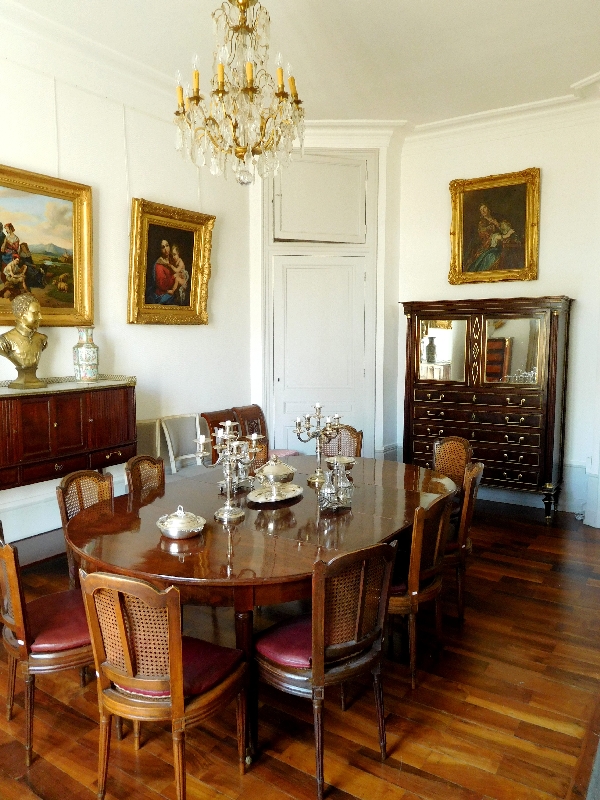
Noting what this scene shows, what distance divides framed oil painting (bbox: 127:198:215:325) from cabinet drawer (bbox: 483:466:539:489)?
3101 mm

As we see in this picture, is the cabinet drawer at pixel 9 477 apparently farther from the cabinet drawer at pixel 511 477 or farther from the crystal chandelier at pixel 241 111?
the cabinet drawer at pixel 511 477

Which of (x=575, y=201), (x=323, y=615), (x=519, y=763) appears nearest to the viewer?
(x=323, y=615)

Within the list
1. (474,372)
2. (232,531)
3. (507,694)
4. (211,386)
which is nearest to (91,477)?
(232,531)

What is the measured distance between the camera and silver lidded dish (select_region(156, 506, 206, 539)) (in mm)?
2496

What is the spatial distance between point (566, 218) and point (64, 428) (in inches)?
190

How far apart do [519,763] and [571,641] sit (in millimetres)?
1155

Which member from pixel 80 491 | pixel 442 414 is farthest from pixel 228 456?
pixel 442 414

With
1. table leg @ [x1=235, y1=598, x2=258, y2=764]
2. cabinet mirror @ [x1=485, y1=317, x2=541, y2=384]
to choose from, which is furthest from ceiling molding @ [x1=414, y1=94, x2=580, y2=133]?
table leg @ [x1=235, y1=598, x2=258, y2=764]

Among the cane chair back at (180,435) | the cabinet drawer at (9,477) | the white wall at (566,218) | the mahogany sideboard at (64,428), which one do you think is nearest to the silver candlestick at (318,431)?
the mahogany sideboard at (64,428)

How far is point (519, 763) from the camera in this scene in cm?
231

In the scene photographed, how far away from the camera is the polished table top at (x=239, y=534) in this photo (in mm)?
2178

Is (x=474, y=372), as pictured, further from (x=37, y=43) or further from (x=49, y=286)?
(x=37, y=43)

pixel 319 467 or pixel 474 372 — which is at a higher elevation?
pixel 474 372

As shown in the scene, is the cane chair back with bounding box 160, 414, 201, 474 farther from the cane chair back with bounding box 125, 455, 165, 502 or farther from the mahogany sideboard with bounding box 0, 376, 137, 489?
the cane chair back with bounding box 125, 455, 165, 502
